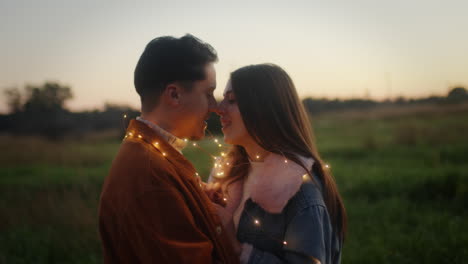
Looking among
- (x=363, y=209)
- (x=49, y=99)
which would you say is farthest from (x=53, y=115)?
(x=363, y=209)

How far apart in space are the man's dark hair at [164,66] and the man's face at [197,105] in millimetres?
63

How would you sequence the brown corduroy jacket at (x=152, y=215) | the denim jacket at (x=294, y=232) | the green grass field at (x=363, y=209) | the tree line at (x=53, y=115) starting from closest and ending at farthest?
1. the brown corduroy jacket at (x=152, y=215)
2. the denim jacket at (x=294, y=232)
3. the green grass field at (x=363, y=209)
4. the tree line at (x=53, y=115)

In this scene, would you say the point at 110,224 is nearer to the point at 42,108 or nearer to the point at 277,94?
the point at 277,94

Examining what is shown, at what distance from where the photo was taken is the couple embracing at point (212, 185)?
1.68 m

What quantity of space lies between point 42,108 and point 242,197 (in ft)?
102

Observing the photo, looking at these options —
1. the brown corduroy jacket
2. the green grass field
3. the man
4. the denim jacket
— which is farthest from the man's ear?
the green grass field

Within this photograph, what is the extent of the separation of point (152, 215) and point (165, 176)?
8.1 inches

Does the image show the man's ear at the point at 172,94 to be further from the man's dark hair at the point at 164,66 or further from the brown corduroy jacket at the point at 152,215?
the brown corduroy jacket at the point at 152,215

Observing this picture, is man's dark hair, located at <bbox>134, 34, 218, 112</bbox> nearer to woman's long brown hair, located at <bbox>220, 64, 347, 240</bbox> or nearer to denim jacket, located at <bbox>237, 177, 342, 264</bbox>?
woman's long brown hair, located at <bbox>220, 64, 347, 240</bbox>

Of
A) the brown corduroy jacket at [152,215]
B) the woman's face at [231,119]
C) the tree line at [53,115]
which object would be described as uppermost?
the woman's face at [231,119]

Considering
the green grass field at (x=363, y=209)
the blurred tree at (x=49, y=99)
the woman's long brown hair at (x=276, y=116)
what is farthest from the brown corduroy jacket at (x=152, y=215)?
the blurred tree at (x=49, y=99)

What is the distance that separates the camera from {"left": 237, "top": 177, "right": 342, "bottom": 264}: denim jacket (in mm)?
1861

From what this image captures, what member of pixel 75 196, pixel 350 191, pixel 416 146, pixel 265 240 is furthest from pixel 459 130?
pixel 265 240

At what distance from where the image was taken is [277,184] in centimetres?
204
